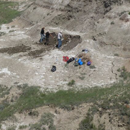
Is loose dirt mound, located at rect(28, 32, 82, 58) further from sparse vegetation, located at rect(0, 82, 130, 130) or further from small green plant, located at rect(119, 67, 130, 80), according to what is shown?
sparse vegetation, located at rect(0, 82, 130, 130)

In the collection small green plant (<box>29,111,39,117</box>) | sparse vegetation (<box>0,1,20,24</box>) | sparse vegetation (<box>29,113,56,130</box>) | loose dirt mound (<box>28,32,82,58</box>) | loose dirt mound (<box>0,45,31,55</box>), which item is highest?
sparse vegetation (<box>29,113,56,130</box>)

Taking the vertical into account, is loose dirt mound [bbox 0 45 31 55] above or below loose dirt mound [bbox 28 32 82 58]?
below

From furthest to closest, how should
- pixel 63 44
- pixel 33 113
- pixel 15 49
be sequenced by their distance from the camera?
pixel 15 49 → pixel 63 44 → pixel 33 113

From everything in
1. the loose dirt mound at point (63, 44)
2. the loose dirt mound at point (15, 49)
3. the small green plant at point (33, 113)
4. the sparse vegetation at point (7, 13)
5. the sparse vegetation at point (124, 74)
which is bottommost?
the sparse vegetation at point (7, 13)

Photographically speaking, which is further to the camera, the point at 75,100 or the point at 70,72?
the point at 70,72

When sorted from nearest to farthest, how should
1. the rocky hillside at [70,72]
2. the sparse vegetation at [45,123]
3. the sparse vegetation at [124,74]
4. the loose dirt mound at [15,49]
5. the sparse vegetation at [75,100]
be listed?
1. the sparse vegetation at [45,123]
2. the sparse vegetation at [75,100]
3. the rocky hillside at [70,72]
4. the sparse vegetation at [124,74]
5. the loose dirt mound at [15,49]

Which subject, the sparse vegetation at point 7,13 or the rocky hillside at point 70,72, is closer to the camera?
the rocky hillside at point 70,72

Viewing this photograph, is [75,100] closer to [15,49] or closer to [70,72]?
[70,72]

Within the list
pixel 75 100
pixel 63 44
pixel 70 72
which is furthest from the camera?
pixel 63 44

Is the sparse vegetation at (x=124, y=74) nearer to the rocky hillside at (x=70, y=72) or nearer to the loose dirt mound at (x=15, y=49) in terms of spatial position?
the rocky hillside at (x=70, y=72)

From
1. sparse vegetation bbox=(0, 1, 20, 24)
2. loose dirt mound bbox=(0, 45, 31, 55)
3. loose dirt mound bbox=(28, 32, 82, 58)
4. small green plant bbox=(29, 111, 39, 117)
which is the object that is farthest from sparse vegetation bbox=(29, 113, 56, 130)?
sparse vegetation bbox=(0, 1, 20, 24)

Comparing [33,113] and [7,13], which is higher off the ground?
[33,113]

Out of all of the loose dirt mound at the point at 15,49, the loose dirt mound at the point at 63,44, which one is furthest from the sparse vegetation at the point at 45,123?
the loose dirt mound at the point at 15,49

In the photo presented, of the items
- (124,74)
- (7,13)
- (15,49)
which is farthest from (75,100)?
(7,13)
